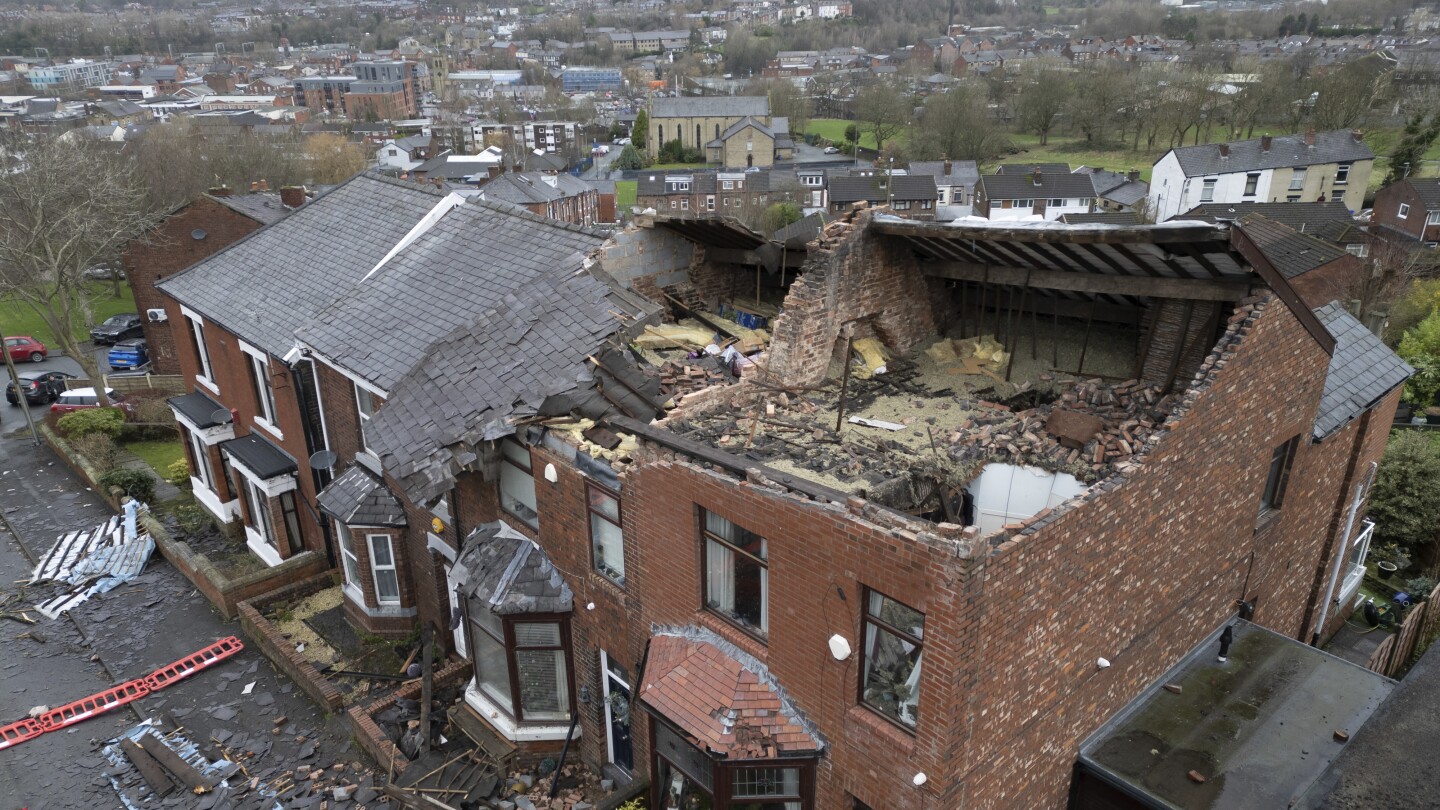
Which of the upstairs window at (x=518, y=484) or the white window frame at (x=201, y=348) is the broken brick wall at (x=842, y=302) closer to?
the upstairs window at (x=518, y=484)

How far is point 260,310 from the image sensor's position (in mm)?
19672

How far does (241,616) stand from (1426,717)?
2013cm

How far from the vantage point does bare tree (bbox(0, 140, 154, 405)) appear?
1227 inches

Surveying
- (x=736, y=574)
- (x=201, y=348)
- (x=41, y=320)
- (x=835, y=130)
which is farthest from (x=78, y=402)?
(x=835, y=130)

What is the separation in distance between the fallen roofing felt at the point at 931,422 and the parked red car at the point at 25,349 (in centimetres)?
4230

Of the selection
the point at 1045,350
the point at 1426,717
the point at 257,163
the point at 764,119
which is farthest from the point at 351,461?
the point at 764,119

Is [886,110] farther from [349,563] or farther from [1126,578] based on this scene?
[1126,578]

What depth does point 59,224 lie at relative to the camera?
31172mm

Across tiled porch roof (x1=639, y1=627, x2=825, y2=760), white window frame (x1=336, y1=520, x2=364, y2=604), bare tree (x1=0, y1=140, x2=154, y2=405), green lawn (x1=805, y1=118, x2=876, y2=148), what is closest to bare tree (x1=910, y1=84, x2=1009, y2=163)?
green lawn (x1=805, y1=118, x2=876, y2=148)

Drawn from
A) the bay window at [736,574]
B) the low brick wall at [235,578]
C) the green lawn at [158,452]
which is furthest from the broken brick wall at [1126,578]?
the green lawn at [158,452]

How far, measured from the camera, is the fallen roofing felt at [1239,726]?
10.2 meters

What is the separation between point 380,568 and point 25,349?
34.8 meters

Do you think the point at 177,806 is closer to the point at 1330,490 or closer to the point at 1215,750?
the point at 1215,750

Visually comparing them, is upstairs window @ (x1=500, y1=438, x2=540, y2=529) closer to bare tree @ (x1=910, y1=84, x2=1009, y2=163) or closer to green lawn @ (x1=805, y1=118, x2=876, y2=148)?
bare tree @ (x1=910, y1=84, x2=1009, y2=163)
